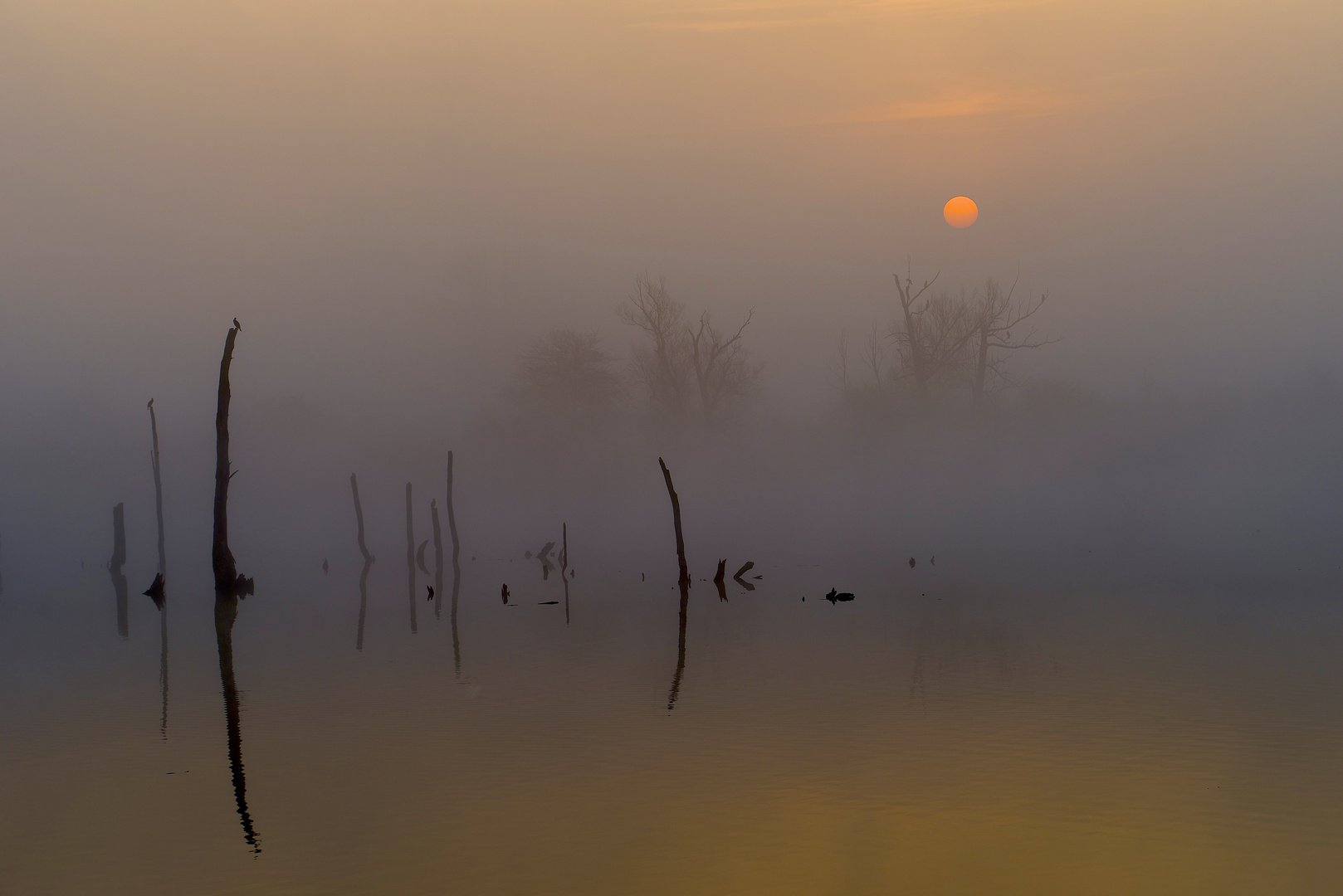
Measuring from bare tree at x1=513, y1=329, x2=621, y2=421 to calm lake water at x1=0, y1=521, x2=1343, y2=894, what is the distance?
173 feet

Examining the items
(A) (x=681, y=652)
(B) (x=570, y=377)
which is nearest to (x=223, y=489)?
(A) (x=681, y=652)

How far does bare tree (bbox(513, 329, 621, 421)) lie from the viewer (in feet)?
267

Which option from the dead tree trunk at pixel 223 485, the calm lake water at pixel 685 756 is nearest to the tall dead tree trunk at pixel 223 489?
the dead tree trunk at pixel 223 485

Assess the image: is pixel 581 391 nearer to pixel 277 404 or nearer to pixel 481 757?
pixel 277 404

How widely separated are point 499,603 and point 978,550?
87.6ft

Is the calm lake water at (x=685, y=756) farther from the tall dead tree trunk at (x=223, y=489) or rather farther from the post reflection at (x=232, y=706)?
the tall dead tree trunk at (x=223, y=489)

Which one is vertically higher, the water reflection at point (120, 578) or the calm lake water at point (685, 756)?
the calm lake water at point (685, 756)

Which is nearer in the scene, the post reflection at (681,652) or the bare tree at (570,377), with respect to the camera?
the post reflection at (681,652)

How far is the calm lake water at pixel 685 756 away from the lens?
9781 mm

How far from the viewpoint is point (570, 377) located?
3204 inches

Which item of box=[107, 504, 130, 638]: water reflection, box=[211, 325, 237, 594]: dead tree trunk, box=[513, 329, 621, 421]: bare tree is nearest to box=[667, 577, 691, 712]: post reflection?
box=[211, 325, 237, 594]: dead tree trunk

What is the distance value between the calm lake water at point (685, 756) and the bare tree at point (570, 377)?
2074 inches

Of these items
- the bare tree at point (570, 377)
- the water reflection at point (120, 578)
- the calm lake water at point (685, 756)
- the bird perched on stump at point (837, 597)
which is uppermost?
the bare tree at point (570, 377)

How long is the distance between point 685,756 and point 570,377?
6811 centimetres
